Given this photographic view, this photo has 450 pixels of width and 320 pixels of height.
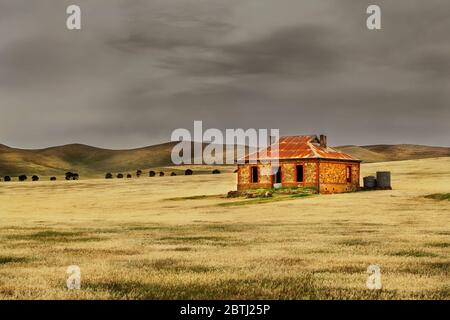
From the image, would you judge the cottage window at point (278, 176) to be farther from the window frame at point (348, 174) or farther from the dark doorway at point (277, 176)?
the window frame at point (348, 174)

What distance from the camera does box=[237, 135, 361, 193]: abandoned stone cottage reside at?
67.7 meters

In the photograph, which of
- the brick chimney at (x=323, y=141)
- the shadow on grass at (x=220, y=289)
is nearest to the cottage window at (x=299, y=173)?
the brick chimney at (x=323, y=141)

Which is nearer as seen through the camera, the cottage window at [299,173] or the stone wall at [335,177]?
the stone wall at [335,177]

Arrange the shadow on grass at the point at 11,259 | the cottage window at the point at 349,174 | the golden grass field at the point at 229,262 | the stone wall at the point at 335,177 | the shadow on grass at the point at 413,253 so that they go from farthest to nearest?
the cottage window at the point at 349,174 < the stone wall at the point at 335,177 < the shadow on grass at the point at 413,253 < the shadow on grass at the point at 11,259 < the golden grass field at the point at 229,262

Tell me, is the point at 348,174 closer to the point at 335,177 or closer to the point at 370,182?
the point at 370,182

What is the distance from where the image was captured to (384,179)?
7062 centimetres

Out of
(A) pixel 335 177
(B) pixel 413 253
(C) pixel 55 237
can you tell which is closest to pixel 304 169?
(A) pixel 335 177

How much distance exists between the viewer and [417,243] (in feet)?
69.3

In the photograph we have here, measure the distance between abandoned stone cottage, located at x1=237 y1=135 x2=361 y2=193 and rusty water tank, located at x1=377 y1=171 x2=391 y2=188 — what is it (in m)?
3.05

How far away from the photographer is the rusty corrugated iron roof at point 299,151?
227 ft

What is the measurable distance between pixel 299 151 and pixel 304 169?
3.23 m

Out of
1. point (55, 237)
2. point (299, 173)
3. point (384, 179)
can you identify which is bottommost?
point (55, 237)

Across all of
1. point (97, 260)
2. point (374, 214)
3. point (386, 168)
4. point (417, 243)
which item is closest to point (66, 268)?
point (97, 260)
